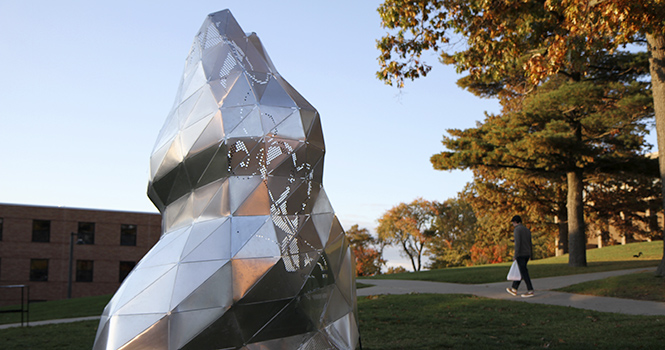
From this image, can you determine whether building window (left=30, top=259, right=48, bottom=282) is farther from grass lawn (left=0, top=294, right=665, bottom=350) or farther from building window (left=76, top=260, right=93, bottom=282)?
grass lawn (left=0, top=294, right=665, bottom=350)

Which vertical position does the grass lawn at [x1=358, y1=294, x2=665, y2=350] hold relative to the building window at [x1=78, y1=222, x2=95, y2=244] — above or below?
below

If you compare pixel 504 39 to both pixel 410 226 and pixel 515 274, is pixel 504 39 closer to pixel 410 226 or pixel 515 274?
pixel 515 274

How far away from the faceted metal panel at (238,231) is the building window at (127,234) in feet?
135

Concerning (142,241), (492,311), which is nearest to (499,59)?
(492,311)

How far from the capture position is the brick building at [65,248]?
128 ft

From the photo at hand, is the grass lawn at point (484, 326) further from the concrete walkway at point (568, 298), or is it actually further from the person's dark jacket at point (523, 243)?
the person's dark jacket at point (523, 243)

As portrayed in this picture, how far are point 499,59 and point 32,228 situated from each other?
38741mm

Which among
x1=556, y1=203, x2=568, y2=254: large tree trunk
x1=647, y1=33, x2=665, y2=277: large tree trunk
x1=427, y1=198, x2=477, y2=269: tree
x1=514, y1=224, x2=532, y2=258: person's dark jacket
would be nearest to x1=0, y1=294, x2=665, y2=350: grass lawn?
x1=514, y1=224, x2=532, y2=258: person's dark jacket

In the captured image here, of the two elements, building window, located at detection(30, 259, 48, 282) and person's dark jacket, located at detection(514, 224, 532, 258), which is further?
building window, located at detection(30, 259, 48, 282)

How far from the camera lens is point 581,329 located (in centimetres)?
815

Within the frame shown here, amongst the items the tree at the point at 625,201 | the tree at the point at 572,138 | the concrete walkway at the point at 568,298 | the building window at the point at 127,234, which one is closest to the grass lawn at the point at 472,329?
the concrete walkway at the point at 568,298

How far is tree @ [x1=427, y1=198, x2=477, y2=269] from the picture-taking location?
46.0m

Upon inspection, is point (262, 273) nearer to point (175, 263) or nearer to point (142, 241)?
point (175, 263)

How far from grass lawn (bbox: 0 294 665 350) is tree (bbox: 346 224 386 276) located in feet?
119
